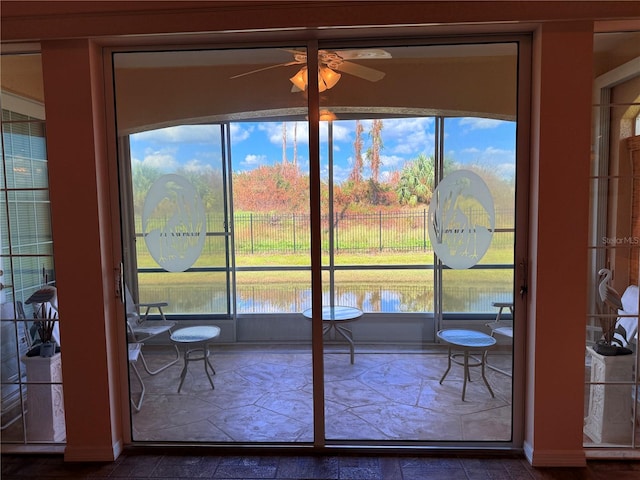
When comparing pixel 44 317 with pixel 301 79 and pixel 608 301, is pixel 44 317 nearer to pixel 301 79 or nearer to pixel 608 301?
pixel 301 79

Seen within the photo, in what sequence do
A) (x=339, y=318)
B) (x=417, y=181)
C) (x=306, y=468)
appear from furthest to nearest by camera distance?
(x=339, y=318) → (x=417, y=181) → (x=306, y=468)

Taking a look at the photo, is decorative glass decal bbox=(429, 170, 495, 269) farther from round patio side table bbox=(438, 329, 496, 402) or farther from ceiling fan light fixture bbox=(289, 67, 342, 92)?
A: ceiling fan light fixture bbox=(289, 67, 342, 92)

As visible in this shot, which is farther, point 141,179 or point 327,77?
point 141,179

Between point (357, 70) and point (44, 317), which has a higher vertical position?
point (357, 70)

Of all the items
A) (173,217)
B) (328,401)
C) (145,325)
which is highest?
(173,217)

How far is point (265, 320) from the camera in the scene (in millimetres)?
2377

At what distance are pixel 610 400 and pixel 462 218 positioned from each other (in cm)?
138

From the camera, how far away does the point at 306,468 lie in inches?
82.6

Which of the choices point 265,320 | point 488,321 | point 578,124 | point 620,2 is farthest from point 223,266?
point 620,2

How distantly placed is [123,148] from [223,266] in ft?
3.11

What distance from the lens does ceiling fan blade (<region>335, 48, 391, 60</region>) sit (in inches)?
84.0

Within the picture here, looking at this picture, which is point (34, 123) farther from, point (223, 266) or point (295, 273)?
point (295, 273)

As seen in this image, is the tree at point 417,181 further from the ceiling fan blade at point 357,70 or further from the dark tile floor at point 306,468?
the dark tile floor at point 306,468

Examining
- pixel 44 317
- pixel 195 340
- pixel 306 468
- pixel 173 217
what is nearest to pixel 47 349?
pixel 44 317
